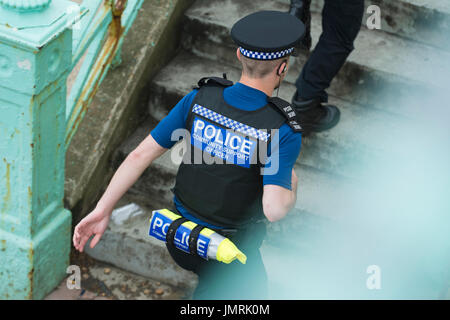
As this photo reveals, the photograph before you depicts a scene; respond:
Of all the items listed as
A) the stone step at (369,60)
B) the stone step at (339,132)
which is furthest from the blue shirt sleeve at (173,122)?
the stone step at (369,60)

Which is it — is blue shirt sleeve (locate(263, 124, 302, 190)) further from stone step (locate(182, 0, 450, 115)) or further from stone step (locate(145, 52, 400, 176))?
stone step (locate(182, 0, 450, 115))

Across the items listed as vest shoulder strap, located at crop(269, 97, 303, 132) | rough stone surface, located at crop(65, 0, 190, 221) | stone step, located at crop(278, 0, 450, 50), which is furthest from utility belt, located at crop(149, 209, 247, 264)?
stone step, located at crop(278, 0, 450, 50)

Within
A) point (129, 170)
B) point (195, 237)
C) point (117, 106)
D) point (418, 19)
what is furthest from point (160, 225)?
point (418, 19)

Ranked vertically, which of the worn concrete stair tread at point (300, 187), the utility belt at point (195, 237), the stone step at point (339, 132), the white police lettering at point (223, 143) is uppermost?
the white police lettering at point (223, 143)

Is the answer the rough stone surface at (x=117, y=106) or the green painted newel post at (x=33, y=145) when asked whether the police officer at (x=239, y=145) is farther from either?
the rough stone surface at (x=117, y=106)

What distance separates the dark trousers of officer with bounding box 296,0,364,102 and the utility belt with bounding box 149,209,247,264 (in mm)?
1388

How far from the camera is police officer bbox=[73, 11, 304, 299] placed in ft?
9.11

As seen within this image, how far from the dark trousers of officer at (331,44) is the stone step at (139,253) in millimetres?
1435

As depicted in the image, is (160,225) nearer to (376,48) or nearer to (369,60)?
(369,60)

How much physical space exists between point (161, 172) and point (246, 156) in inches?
Answer: 66.9

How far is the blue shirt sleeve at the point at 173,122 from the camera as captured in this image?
299 cm

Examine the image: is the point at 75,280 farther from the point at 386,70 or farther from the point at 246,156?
the point at 386,70

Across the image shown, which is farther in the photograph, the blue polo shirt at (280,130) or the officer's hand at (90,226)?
the officer's hand at (90,226)

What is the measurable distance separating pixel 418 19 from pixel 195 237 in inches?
106
